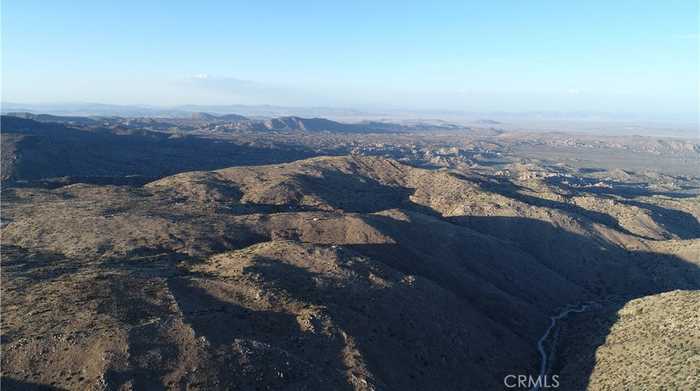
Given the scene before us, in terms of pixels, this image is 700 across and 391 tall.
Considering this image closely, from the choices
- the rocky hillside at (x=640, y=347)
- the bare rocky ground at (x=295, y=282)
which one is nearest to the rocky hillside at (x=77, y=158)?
the bare rocky ground at (x=295, y=282)

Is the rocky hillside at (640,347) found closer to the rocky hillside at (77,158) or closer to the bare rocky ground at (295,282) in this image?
the bare rocky ground at (295,282)

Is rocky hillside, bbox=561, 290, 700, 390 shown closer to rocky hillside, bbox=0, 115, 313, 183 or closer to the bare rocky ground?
the bare rocky ground

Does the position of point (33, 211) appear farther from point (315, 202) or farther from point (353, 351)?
point (353, 351)

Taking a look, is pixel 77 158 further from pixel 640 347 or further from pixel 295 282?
pixel 640 347

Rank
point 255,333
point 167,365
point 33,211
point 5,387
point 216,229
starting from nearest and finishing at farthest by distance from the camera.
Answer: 1. point 5,387
2. point 167,365
3. point 255,333
4. point 216,229
5. point 33,211

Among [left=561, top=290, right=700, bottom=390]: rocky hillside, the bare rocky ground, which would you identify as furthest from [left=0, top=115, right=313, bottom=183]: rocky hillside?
[left=561, top=290, right=700, bottom=390]: rocky hillside

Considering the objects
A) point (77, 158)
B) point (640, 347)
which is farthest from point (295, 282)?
point (77, 158)

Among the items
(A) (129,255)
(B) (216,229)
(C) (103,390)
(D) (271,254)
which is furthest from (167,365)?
(B) (216,229)

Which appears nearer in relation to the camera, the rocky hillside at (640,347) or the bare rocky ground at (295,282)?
the bare rocky ground at (295,282)
